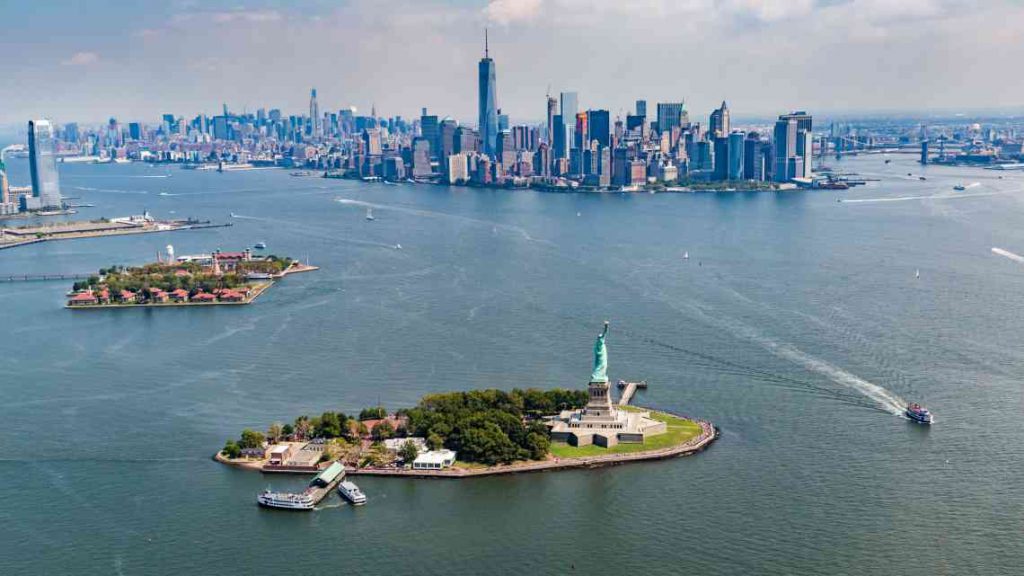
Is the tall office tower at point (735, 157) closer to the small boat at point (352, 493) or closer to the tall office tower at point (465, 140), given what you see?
the tall office tower at point (465, 140)

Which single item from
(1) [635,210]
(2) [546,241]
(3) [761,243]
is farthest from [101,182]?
(3) [761,243]

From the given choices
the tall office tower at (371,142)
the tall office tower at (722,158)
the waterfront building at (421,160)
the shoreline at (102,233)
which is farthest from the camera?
the tall office tower at (371,142)

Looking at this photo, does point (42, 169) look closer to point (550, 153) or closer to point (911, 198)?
point (550, 153)

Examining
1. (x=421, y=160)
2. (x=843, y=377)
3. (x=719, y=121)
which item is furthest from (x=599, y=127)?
(x=843, y=377)

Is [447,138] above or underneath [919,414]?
above

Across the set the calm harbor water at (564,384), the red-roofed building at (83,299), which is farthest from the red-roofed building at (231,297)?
the red-roofed building at (83,299)

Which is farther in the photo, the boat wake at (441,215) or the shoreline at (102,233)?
the shoreline at (102,233)
